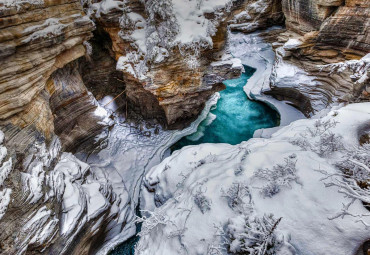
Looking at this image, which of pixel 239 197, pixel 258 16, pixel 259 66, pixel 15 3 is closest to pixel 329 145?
pixel 239 197

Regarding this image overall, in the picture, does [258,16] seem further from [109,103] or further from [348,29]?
[109,103]

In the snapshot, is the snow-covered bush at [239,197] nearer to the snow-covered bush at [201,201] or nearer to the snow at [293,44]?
the snow-covered bush at [201,201]

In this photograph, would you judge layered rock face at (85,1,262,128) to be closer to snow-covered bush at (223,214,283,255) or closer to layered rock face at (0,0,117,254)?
layered rock face at (0,0,117,254)

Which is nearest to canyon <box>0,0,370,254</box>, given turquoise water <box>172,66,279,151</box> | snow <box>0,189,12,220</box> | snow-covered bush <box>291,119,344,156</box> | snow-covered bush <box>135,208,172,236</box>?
snow <box>0,189,12,220</box>

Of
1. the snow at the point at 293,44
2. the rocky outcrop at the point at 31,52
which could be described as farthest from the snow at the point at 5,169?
the snow at the point at 293,44

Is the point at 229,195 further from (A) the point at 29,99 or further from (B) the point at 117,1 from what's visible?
(B) the point at 117,1
